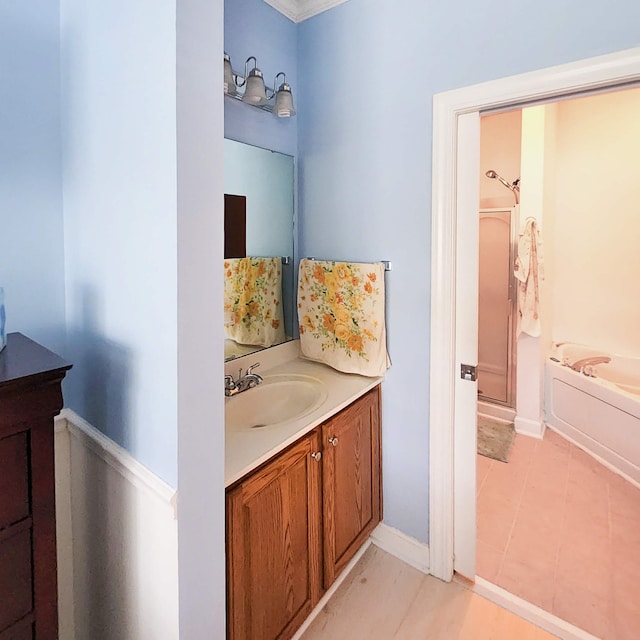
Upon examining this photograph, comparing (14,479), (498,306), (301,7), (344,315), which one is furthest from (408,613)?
(301,7)

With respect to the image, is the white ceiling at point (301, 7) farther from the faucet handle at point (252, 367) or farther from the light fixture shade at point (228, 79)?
the faucet handle at point (252, 367)

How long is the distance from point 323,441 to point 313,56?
1.75 m

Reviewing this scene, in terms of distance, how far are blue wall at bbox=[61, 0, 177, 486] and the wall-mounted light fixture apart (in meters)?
0.60

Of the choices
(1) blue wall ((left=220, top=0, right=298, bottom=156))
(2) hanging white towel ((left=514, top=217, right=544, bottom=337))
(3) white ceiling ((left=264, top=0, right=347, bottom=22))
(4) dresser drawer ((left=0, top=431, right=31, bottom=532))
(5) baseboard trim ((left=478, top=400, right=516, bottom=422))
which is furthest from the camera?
(5) baseboard trim ((left=478, top=400, right=516, bottom=422))

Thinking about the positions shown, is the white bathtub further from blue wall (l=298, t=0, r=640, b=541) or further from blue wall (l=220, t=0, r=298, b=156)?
blue wall (l=220, t=0, r=298, b=156)

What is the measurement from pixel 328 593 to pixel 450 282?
1326mm

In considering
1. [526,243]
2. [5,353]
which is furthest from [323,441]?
[526,243]

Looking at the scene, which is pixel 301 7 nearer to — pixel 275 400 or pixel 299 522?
pixel 275 400

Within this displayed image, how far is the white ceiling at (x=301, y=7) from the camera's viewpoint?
5.98ft

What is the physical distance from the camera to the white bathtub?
7.79 ft

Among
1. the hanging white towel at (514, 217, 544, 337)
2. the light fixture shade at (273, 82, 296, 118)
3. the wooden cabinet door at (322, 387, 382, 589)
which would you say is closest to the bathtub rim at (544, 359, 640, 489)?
the hanging white towel at (514, 217, 544, 337)

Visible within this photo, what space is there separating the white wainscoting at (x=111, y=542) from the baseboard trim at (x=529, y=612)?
1.30m

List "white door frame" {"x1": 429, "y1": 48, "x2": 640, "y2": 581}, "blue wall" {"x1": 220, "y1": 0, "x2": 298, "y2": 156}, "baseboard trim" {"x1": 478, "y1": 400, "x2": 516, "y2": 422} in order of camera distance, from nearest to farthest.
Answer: "white door frame" {"x1": 429, "y1": 48, "x2": 640, "y2": 581} < "blue wall" {"x1": 220, "y1": 0, "x2": 298, "y2": 156} < "baseboard trim" {"x1": 478, "y1": 400, "x2": 516, "y2": 422}

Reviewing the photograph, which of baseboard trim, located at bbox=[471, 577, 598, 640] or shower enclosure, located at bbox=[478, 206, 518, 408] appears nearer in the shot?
baseboard trim, located at bbox=[471, 577, 598, 640]
